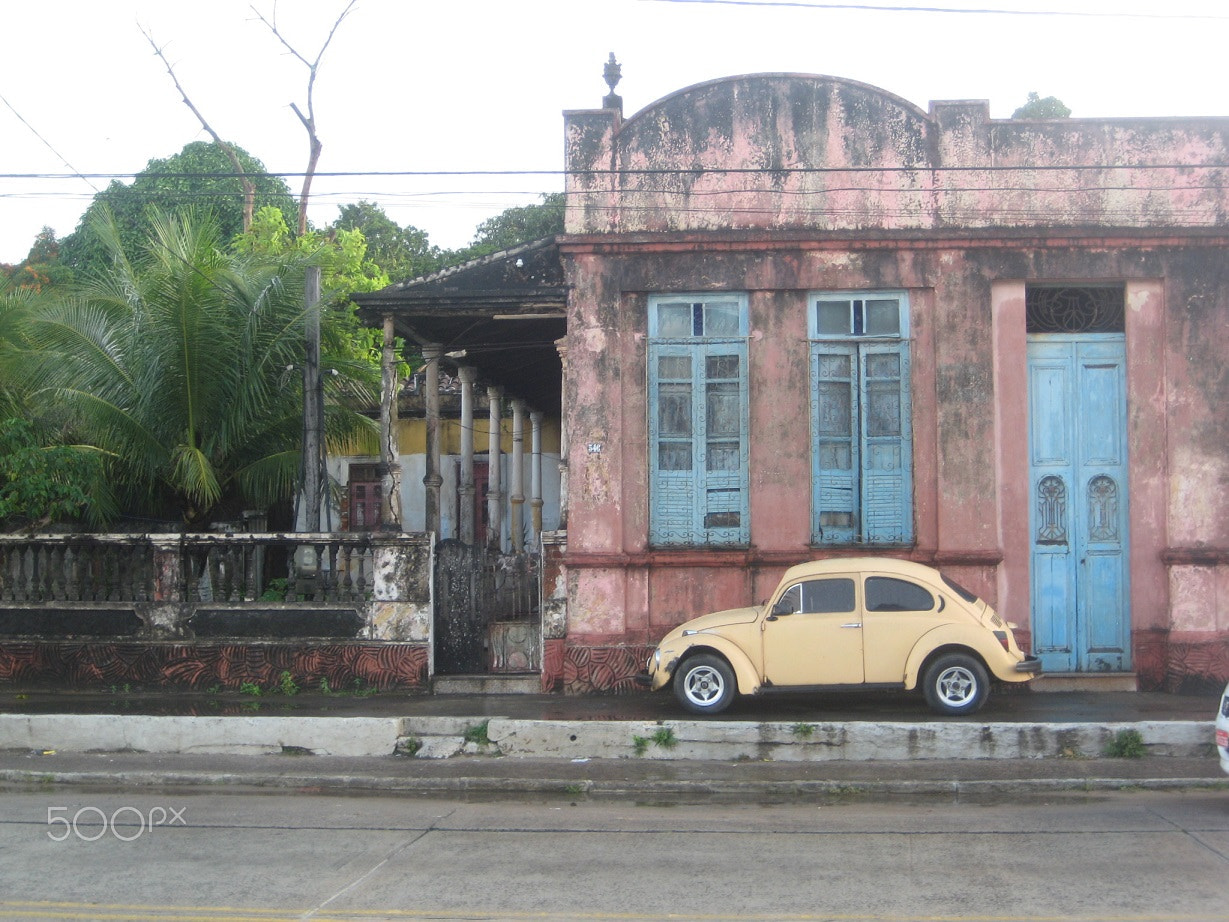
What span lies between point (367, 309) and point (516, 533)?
271 inches

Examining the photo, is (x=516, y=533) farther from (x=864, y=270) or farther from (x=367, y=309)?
(x=864, y=270)

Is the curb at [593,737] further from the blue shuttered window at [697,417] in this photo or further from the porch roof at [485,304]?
the porch roof at [485,304]

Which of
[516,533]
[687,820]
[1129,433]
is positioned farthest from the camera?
[516,533]

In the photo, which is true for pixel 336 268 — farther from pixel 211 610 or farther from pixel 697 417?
pixel 697 417

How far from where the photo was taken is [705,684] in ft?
38.3

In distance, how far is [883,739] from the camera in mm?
10469

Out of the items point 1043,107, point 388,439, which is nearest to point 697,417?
point 388,439

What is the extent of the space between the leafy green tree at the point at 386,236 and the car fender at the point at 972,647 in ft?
92.0

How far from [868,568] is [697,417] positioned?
9.65 ft

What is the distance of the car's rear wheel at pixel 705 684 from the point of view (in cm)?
1162

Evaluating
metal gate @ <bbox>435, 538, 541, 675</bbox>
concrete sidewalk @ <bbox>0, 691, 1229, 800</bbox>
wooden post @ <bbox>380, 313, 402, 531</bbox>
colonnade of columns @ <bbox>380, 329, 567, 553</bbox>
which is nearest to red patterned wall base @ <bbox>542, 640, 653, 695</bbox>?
metal gate @ <bbox>435, 538, 541, 675</bbox>

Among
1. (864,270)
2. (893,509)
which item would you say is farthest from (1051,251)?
(893,509)

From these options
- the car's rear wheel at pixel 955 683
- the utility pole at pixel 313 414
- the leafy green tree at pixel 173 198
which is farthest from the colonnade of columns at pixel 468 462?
the leafy green tree at pixel 173 198

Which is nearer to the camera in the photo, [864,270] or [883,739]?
[883,739]
